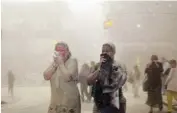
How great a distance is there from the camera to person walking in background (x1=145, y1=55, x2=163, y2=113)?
1.64m

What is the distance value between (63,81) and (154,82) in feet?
1.55

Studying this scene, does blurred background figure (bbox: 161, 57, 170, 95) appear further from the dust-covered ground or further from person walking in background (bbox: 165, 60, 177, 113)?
the dust-covered ground

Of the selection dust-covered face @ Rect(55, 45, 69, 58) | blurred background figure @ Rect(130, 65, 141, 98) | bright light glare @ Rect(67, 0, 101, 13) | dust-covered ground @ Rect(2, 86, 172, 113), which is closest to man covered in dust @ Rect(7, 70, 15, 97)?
dust-covered ground @ Rect(2, 86, 172, 113)

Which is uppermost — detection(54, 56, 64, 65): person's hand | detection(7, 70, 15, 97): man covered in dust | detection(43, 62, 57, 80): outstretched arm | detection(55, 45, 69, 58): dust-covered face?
detection(55, 45, 69, 58): dust-covered face

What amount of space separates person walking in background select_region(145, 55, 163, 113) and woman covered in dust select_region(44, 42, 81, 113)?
37 centimetres

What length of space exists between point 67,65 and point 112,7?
1.25 feet

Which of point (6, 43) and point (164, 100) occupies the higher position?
point (6, 43)

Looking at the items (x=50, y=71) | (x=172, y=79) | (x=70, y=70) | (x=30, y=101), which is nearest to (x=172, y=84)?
(x=172, y=79)

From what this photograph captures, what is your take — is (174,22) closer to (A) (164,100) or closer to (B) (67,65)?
(A) (164,100)

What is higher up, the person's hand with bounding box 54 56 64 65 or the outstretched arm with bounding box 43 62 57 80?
the person's hand with bounding box 54 56 64 65

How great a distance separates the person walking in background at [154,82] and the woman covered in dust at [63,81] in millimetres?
369

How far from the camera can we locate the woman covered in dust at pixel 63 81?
166cm

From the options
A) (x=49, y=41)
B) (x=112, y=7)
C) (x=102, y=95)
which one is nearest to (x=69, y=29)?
(x=49, y=41)

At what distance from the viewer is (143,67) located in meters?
1.64
